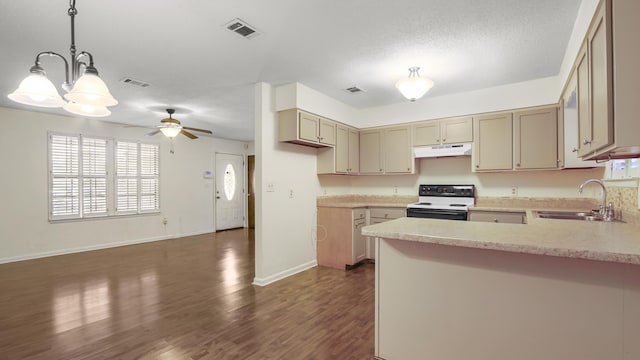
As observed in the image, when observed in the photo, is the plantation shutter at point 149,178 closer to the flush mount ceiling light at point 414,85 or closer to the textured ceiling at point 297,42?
the textured ceiling at point 297,42

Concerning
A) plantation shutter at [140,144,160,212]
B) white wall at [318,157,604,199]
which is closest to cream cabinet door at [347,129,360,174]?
white wall at [318,157,604,199]

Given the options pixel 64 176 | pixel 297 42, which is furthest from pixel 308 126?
pixel 64 176

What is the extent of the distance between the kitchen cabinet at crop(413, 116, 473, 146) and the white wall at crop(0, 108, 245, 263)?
530 centimetres

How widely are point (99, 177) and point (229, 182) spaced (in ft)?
9.76

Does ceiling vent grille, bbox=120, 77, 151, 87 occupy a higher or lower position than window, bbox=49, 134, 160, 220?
higher

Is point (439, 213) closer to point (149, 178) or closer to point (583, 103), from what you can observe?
point (583, 103)

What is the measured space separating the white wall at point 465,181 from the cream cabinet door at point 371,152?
0.36m

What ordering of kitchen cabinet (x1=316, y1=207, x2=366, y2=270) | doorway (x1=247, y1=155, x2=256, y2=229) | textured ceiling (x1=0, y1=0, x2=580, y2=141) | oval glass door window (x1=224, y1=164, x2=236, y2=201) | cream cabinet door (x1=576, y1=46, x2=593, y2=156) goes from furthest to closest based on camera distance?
doorway (x1=247, y1=155, x2=256, y2=229)
oval glass door window (x1=224, y1=164, x2=236, y2=201)
kitchen cabinet (x1=316, y1=207, x2=366, y2=270)
textured ceiling (x1=0, y1=0, x2=580, y2=141)
cream cabinet door (x1=576, y1=46, x2=593, y2=156)

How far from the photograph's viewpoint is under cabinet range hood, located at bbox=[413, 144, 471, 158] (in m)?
Answer: 4.21

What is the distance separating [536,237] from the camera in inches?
60.7

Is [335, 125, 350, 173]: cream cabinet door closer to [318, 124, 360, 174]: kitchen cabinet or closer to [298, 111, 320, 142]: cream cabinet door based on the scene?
[318, 124, 360, 174]: kitchen cabinet

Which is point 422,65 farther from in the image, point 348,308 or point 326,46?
point 348,308

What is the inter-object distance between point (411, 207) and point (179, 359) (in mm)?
3280

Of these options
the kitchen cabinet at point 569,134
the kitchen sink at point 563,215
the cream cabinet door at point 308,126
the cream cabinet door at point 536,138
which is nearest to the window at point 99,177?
the cream cabinet door at point 308,126
